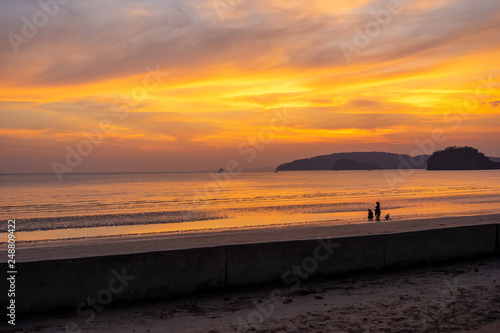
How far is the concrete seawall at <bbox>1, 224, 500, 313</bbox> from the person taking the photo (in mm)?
5953

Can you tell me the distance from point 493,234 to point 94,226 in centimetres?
2389

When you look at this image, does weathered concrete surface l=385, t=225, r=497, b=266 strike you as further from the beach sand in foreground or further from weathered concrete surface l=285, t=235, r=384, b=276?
the beach sand in foreground

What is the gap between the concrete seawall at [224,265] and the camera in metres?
5.95

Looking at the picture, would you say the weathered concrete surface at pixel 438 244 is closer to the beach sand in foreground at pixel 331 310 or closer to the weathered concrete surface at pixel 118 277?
the beach sand in foreground at pixel 331 310

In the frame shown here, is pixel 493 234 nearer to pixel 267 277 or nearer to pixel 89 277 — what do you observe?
pixel 267 277

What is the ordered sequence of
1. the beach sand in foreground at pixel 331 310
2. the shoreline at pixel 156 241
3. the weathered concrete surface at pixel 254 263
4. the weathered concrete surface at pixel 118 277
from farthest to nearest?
the shoreline at pixel 156 241
the weathered concrete surface at pixel 254 263
the weathered concrete surface at pixel 118 277
the beach sand in foreground at pixel 331 310

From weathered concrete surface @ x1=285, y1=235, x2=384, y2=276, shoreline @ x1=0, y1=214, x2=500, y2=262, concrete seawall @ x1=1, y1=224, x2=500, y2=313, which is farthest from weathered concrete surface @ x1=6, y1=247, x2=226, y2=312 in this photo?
shoreline @ x1=0, y1=214, x2=500, y2=262

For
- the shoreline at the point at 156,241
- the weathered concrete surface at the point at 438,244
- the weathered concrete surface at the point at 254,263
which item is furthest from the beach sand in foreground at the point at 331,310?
the shoreline at the point at 156,241

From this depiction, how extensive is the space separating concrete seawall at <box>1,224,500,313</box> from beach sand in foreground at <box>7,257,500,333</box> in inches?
8.1

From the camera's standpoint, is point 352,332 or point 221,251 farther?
point 221,251

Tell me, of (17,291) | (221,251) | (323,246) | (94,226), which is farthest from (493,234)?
(94,226)

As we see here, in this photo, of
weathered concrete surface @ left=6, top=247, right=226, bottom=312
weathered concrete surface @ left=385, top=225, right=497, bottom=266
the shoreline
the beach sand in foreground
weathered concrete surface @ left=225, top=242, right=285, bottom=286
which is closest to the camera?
the beach sand in foreground

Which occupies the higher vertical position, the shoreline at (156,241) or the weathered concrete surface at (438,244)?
the weathered concrete surface at (438,244)

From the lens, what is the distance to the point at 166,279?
658 centimetres
